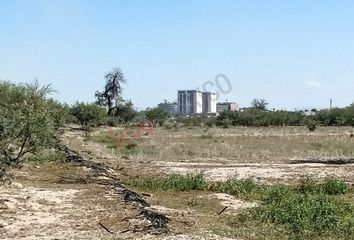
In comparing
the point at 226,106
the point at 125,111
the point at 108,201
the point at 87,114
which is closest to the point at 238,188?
the point at 108,201

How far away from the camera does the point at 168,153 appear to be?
3141 cm

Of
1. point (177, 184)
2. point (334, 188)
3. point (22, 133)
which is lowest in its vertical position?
point (334, 188)

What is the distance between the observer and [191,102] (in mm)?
89938

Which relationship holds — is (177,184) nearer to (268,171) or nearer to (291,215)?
(291,215)

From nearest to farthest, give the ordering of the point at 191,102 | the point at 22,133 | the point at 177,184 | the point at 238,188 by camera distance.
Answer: the point at 22,133
the point at 238,188
the point at 177,184
the point at 191,102

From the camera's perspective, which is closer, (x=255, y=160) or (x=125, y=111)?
(x=255, y=160)

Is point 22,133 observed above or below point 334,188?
above

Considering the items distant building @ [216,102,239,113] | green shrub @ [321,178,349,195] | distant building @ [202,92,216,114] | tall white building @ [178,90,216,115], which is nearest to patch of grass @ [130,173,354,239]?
green shrub @ [321,178,349,195]

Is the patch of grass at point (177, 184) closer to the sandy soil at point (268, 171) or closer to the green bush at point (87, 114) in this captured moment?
the sandy soil at point (268, 171)

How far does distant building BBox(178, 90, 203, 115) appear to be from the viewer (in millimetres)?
88306

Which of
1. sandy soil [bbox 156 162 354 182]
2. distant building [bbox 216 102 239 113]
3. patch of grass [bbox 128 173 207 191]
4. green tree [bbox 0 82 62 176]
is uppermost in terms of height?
distant building [bbox 216 102 239 113]

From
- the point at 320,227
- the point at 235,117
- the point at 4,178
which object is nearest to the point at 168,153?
the point at 4,178

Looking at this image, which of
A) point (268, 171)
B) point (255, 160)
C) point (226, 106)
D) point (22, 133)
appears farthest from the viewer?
point (226, 106)

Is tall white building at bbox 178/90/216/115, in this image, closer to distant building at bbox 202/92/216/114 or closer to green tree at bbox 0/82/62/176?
distant building at bbox 202/92/216/114
